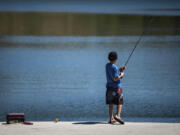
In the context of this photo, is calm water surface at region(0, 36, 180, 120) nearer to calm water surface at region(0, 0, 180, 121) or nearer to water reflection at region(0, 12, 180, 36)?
calm water surface at region(0, 0, 180, 121)

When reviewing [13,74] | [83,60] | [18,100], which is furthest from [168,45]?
[18,100]

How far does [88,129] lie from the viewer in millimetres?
8320

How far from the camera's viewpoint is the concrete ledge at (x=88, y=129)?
807 centimetres

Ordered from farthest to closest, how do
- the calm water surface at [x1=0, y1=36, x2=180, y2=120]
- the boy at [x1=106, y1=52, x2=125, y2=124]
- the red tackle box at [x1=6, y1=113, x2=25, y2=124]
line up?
the calm water surface at [x1=0, y1=36, x2=180, y2=120]
the boy at [x1=106, y1=52, x2=125, y2=124]
the red tackle box at [x1=6, y1=113, x2=25, y2=124]

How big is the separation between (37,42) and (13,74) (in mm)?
9764

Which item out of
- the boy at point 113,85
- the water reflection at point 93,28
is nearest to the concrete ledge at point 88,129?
the boy at point 113,85

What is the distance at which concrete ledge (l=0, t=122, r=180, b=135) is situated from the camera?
26.5 ft

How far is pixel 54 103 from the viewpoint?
12062 millimetres

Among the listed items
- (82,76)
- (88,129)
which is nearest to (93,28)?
(82,76)

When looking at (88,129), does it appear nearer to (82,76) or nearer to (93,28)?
(82,76)

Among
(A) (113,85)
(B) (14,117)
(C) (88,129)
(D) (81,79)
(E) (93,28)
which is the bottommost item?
(C) (88,129)

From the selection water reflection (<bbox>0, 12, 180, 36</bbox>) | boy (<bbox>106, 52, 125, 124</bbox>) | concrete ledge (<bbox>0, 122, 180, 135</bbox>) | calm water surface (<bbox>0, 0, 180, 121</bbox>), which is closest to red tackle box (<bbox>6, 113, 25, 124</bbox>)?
concrete ledge (<bbox>0, 122, 180, 135</bbox>)

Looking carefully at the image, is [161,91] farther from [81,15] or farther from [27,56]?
[81,15]

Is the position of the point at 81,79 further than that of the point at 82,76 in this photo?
No
